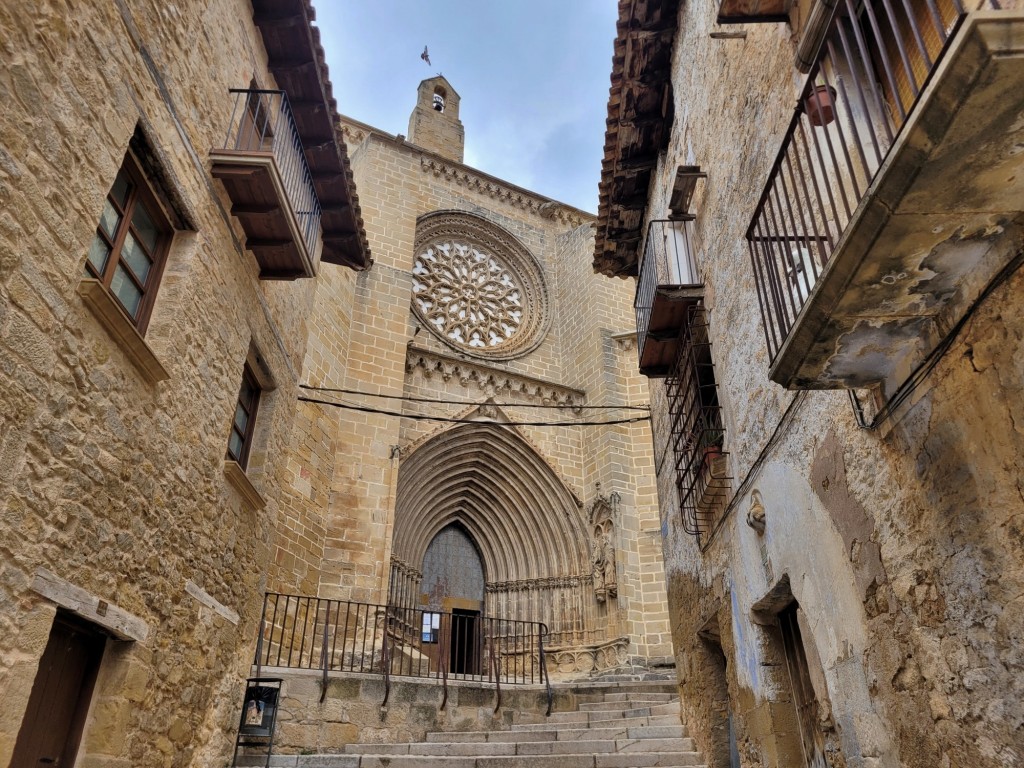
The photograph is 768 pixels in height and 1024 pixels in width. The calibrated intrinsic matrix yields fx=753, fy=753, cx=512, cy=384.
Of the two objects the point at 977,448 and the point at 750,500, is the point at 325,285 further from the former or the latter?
the point at 977,448

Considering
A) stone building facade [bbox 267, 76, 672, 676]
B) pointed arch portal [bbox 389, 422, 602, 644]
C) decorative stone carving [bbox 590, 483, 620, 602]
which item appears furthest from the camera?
pointed arch portal [bbox 389, 422, 602, 644]

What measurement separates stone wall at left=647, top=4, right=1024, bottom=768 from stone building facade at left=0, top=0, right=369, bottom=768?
3575 millimetres

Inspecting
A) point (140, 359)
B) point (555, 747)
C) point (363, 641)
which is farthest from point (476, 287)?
point (140, 359)

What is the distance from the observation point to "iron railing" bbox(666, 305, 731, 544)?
20.1 ft

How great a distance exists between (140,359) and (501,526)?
1245 cm

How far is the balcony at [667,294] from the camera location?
6.65m

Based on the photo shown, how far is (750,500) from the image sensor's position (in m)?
5.31

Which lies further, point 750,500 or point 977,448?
point 750,500

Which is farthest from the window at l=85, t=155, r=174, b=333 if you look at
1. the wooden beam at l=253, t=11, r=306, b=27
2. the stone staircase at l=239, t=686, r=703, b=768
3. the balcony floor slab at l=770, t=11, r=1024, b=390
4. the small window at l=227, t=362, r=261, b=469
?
the stone staircase at l=239, t=686, r=703, b=768

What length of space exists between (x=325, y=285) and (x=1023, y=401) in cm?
1298

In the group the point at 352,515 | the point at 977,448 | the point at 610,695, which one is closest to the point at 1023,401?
the point at 977,448

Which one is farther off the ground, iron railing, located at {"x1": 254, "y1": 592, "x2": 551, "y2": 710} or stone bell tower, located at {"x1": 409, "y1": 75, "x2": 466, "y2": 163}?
stone bell tower, located at {"x1": 409, "y1": 75, "x2": 466, "y2": 163}

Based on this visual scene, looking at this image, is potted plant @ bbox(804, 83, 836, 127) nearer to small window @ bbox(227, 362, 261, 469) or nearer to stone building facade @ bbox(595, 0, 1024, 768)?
stone building facade @ bbox(595, 0, 1024, 768)

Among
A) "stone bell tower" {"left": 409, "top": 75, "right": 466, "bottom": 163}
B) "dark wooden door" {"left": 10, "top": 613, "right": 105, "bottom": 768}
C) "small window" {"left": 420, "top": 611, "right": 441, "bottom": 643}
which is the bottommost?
"dark wooden door" {"left": 10, "top": 613, "right": 105, "bottom": 768}
